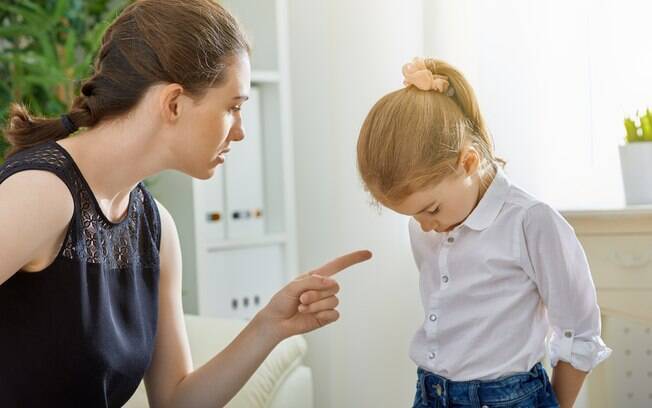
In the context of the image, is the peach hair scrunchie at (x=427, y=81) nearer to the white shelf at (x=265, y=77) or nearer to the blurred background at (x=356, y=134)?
the blurred background at (x=356, y=134)

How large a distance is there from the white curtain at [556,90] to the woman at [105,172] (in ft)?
3.32

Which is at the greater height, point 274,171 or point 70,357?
point 274,171

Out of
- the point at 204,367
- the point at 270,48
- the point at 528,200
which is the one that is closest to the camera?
the point at 528,200

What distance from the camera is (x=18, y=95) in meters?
2.68

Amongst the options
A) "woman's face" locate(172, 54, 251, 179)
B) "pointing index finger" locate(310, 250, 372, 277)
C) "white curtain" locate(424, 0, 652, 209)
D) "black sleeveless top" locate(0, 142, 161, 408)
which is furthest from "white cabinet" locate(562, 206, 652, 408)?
"black sleeveless top" locate(0, 142, 161, 408)

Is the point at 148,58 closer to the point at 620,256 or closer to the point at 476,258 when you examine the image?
the point at 476,258

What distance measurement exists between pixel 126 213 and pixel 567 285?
2.29 ft

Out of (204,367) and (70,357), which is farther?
(204,367)

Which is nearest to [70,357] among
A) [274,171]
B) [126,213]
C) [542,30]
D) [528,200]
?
[126,213]

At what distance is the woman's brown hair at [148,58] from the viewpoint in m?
1.40

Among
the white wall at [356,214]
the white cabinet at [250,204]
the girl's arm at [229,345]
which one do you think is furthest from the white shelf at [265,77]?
the girl's arm at [229,345]

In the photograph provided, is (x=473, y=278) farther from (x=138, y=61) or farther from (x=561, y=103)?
(x=561, y=103)

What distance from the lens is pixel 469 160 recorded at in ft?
4.94

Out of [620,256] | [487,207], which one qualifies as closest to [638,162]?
[620,256]
